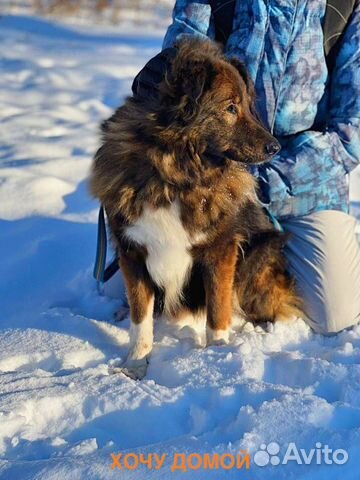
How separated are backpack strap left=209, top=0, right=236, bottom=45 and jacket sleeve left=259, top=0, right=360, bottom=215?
53 centimetres

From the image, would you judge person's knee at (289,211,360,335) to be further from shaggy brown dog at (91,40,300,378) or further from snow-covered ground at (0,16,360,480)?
shaggy brown dog at (91,40,300,378)

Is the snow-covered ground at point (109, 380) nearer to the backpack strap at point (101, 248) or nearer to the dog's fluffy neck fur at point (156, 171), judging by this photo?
the backpack strap at point (101, 248)

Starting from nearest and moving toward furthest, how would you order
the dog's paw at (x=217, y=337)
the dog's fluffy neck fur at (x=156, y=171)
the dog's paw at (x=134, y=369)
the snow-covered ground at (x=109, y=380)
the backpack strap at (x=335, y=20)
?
the snow-covered ground at (x=109, y=380)
the dog's fluffy neck fur at (x=156, y=171)
the dog's paw at (x=134, y=369)
the dog's paw at (x=217, y=337)
the backpack strap at (x=335, y=20)

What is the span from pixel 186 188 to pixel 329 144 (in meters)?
0.80

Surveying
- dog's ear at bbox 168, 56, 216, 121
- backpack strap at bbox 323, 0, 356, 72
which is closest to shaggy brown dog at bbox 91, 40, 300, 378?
dog's ear at bbox 168, 56, 216, 121

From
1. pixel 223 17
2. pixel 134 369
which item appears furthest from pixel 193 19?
pixel 134 369

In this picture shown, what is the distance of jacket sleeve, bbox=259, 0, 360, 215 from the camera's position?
9.16 feet

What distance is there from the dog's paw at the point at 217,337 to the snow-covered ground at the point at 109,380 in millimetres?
65

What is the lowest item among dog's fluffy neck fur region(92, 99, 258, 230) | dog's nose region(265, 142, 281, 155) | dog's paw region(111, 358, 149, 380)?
dog's paw region(111, 358, 149, 380)

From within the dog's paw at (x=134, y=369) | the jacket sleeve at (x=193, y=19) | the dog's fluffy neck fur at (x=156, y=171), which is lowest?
the dog's paw at (x=134, y=369)

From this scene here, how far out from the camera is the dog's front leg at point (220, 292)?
2.52m

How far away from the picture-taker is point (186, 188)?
95.9 inches

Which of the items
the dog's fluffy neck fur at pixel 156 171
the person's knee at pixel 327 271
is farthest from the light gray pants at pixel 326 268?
the dog's fluffy neck fur at pixel 156 171

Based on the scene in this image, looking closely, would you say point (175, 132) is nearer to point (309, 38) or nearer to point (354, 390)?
point (309, 38)
